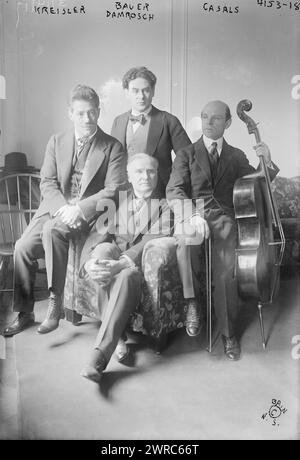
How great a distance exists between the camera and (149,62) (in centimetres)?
190

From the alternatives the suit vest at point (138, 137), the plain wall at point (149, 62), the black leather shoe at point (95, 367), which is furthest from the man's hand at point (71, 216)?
the black leather shoe at point (95, 367)

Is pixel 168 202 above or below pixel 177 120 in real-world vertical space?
below

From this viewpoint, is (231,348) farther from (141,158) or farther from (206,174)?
(141,158)

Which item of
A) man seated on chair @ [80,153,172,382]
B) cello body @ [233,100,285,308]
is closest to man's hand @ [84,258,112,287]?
man seated on chair @ [80,153,172,382]

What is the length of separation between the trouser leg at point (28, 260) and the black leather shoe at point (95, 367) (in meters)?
0.35

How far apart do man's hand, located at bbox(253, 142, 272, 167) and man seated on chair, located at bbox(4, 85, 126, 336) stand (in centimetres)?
59

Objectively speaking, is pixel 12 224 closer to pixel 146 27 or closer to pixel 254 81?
pixel 146 27

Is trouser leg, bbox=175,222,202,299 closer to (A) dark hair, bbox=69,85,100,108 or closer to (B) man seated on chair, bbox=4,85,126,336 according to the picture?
(B) man seated on chair, bbox=4,85,126,336

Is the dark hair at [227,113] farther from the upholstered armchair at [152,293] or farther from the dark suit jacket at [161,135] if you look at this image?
the upholstered armchair at [152,293]

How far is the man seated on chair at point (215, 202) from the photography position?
75.5 inches

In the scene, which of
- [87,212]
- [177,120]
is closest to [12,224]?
[87,212]

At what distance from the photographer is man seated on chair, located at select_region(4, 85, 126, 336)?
1896 mm

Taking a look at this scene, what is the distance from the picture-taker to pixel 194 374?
6.35 feet

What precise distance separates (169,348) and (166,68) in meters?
1.21
